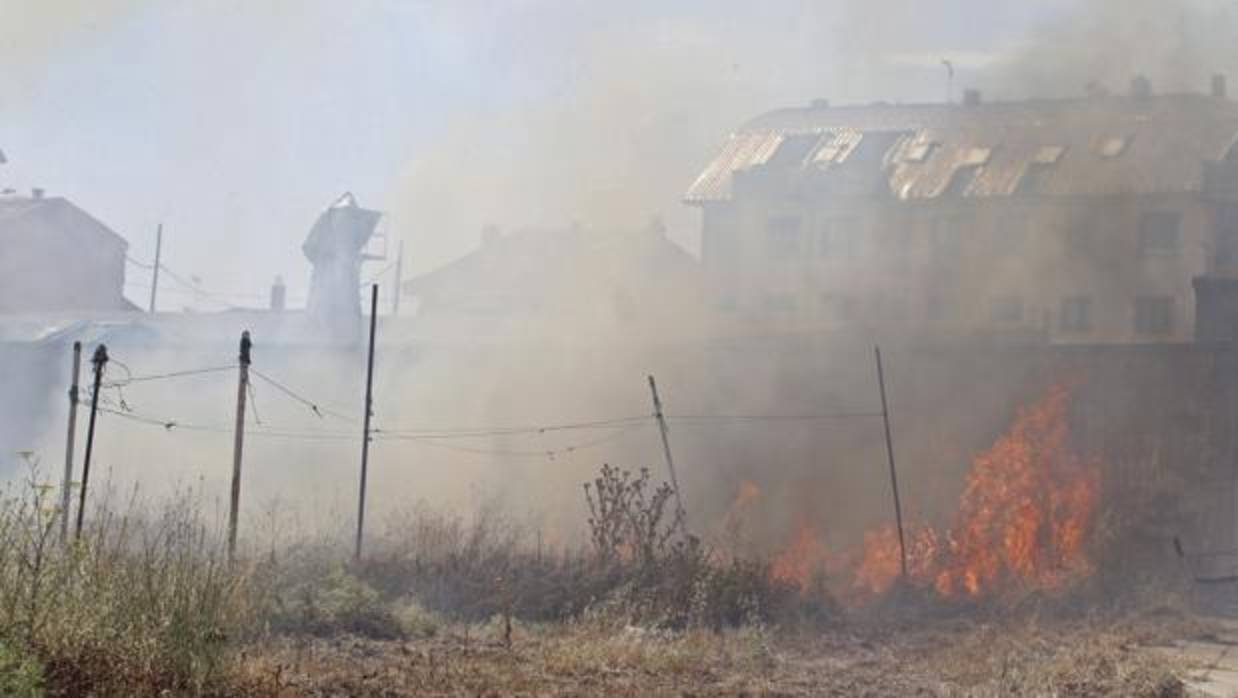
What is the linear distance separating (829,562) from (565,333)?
11.5m

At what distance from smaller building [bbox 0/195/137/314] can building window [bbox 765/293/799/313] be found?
22479 millimetres

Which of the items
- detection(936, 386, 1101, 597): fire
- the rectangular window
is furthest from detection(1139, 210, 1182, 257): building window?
detection(936, 386, 1101, 597): fire

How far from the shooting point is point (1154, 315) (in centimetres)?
4050

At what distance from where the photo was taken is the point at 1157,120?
40938 mm

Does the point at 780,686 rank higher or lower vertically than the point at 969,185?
lower

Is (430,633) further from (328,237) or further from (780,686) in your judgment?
(328,237)

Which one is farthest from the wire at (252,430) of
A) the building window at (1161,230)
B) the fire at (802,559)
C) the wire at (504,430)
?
the building window at (1161,230)

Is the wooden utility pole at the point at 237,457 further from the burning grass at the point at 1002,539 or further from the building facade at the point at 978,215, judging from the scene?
the building facade at the point at 978,215

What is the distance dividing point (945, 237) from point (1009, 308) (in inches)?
158

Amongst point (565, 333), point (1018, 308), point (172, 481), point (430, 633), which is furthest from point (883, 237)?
point (430, 633)

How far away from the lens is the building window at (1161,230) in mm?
42719

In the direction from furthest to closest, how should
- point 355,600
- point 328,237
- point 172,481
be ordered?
point 328,237 → point 172,481 → point 355,600

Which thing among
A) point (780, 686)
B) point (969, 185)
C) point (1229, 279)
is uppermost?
point (969, 185)

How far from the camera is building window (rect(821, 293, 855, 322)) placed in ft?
Result: 120
